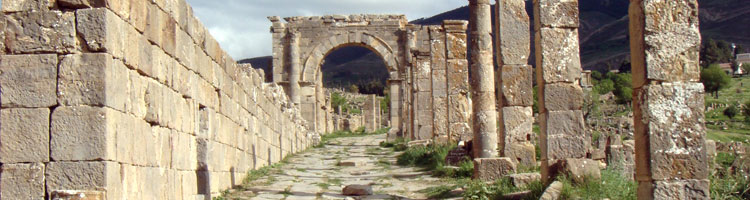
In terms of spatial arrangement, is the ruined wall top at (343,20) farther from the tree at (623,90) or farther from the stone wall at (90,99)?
the tree at (623,90)

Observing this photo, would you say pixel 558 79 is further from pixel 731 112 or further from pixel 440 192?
pixel 731 112

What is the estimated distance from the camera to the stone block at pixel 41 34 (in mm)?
6375

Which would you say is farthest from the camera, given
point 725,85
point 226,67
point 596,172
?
point 725,85

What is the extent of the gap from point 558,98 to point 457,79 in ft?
22.8

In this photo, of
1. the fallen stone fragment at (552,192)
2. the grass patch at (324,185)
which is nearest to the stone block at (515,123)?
the grass patch at (324,185)

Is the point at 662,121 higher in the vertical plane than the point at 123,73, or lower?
lower

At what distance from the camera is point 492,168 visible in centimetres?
1149

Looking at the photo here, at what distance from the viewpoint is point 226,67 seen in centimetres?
1191

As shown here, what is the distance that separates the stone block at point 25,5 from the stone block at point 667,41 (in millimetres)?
4800

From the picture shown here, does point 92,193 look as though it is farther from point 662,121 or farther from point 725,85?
point 725,85

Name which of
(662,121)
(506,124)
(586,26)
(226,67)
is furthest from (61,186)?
(586,26)

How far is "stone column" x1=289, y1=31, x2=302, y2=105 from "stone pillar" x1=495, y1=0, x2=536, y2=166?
21606 mm

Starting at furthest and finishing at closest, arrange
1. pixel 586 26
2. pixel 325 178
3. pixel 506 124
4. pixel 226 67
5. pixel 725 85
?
1. pixel 586 26
2. pixel 725 85
3. pixel 325 178
4. pixel 506 124
5. pixel 226 67

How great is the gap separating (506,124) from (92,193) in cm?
775
